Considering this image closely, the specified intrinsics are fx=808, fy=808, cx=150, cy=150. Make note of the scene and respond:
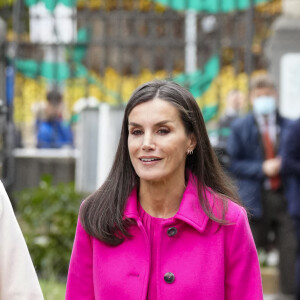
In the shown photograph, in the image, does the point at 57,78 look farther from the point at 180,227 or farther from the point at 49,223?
the point at 180,227

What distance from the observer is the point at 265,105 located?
7066 mm

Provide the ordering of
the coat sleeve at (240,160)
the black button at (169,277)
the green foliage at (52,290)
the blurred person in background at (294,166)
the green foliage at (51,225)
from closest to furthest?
the black button at (169,277)
the green foliage at (52,290)
the blurred person in background at (294,166)
the coat sleeve at (240,160)
the green foliage at (51,225)

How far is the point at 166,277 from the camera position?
308 cm

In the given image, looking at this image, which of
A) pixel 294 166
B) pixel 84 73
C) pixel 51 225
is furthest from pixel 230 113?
pixel 51 225

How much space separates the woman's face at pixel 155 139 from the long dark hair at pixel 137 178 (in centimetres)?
4

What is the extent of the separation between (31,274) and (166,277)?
0.55 metres

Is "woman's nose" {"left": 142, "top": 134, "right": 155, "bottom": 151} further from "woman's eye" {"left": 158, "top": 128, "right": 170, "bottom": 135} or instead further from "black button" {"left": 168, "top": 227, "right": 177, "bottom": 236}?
"black button" {"left": 168, "top": 227, "right": 177, "bottom": 236}

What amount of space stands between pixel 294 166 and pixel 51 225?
2440 millimetres

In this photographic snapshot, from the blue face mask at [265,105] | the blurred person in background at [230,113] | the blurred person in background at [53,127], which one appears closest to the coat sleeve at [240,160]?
the blue face mask at [265,105]

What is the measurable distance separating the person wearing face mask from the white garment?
4374 millimetres

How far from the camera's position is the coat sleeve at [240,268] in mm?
3125

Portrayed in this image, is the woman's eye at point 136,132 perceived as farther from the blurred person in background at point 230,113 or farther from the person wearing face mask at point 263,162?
the blurred person in background at point 230,113

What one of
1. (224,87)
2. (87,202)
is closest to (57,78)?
(224,87)


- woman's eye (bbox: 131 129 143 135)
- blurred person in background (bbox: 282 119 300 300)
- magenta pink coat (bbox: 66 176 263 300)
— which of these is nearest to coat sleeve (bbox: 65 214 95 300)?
magenta pink coat (bbox: 66 176 263 300)
